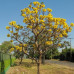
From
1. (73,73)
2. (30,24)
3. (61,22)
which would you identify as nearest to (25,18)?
(30,24)

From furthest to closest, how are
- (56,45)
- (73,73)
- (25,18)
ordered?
(73,73) < (56,45) < (25,18)

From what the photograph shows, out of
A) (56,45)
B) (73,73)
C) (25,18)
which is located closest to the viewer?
(25,18)

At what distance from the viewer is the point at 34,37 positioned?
10719 millimetres

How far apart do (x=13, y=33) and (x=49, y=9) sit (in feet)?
8.73

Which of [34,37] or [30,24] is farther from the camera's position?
[34,37]

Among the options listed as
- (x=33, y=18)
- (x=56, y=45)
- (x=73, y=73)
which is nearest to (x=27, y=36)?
(x=33, y=18)

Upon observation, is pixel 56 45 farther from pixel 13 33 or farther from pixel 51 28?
pixel 13 33

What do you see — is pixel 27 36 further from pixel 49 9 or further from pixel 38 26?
pixel 49 9

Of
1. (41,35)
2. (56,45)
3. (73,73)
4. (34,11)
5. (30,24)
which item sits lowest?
(73,73)

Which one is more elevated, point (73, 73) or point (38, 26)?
point (38, 26)

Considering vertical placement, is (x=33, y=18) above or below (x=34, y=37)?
above

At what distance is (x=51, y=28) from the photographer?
9992 millimetres

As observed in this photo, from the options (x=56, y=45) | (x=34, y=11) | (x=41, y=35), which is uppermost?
(x=34, y=11)

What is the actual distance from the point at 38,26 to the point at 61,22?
4.74 feet
